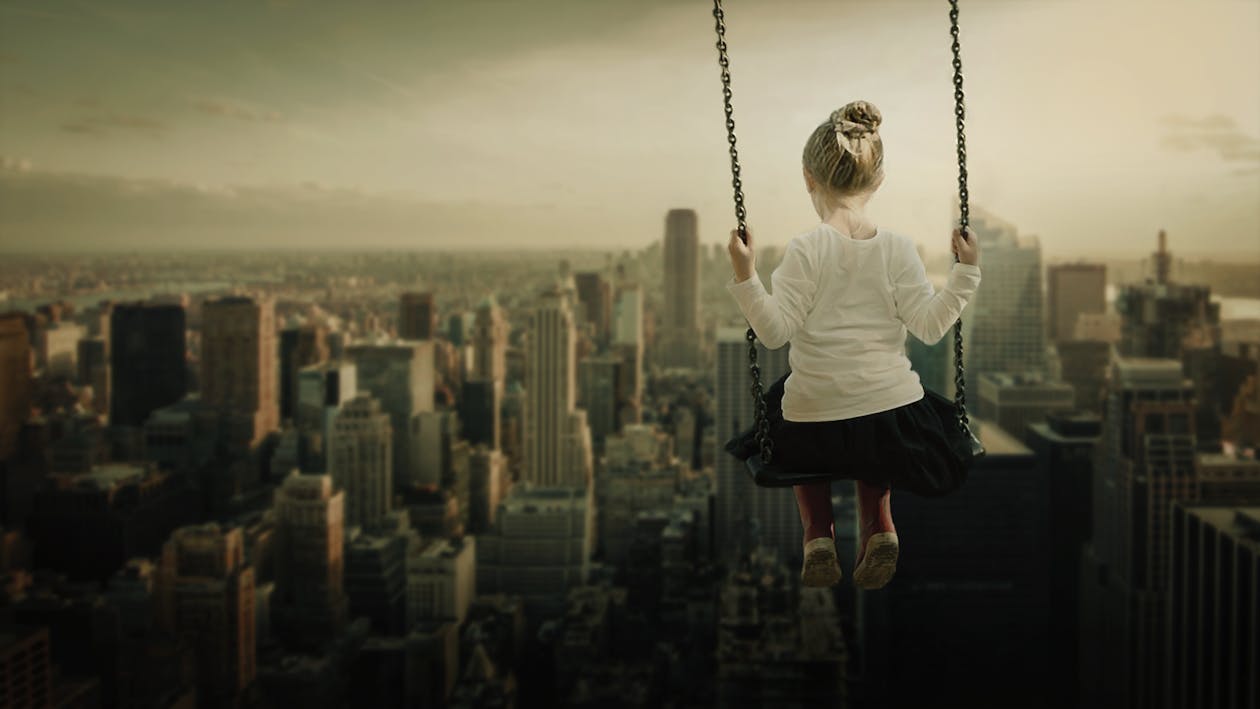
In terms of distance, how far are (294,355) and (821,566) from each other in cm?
822

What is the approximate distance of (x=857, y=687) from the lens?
650 centimetres

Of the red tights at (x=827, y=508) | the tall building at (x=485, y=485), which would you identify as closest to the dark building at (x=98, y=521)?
the tall building at (x=485, y=485)

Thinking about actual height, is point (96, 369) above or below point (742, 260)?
below

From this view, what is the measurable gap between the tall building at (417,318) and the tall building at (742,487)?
2505 mm

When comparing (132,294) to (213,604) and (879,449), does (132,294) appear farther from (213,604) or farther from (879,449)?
(879,449)

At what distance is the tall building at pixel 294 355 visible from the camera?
884 centimetres

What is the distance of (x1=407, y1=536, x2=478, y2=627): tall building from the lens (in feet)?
22.6

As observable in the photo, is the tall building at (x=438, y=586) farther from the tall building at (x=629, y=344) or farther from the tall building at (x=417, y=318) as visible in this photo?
the tall building at (x=629, y=344)

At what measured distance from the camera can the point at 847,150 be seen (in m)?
1.17

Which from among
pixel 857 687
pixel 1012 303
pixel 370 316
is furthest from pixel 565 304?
pixel 857 687

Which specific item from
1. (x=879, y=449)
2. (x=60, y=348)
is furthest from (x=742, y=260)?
(x=60, y=348)

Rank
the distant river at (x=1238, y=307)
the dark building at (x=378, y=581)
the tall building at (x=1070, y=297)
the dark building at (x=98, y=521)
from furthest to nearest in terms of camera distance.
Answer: the tall building at (x=1070, y=297), the dark building at (x=378, y=581), the dark building at (x=98, y=521), the distant river at (x=1238, y=307)

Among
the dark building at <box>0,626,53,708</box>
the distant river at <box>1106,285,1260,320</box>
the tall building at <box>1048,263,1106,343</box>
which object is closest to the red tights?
the dark building at <box>0,626,53,708</box>

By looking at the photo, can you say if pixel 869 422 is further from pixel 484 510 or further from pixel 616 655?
pixel 484 510
